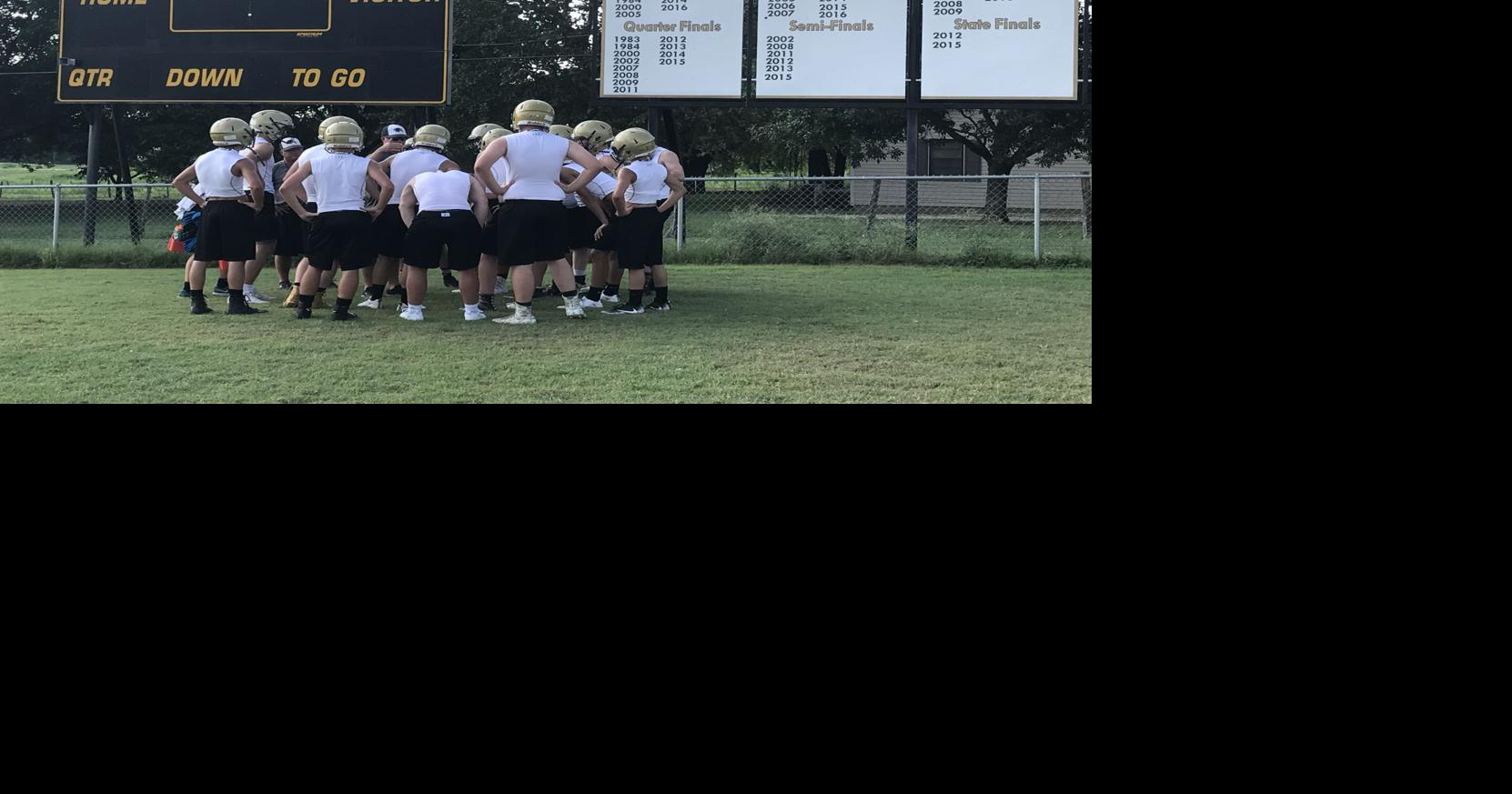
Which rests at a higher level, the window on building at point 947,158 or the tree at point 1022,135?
the window on building at point 947,158

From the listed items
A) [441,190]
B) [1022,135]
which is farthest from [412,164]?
[1022,135]

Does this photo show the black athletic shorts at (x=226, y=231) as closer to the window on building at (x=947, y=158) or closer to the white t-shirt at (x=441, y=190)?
the white t-shirt at (x=441, y=190)

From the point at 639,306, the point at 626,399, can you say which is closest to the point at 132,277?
the point at 639,306

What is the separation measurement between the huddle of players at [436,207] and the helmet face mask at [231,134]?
12 mm

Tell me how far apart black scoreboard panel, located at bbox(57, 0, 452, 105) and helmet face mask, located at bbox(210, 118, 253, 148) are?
5032 millimetres

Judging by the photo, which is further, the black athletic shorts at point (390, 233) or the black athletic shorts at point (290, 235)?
the black athletic shorts at point (290, 235)

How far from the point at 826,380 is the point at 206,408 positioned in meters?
3.25

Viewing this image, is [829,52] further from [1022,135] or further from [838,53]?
[1022,135]

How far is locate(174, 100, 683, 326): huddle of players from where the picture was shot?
926 cm

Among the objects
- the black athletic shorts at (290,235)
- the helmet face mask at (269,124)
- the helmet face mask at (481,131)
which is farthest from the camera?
the black athletic shorts at (290,235)

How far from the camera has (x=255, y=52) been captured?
15.0 metres

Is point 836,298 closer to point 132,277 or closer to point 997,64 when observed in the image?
point 997,64

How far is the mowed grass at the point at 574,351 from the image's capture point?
735 cm

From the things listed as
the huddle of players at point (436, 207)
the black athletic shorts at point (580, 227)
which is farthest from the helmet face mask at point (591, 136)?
the black athletic shorts at point (580, 227)
